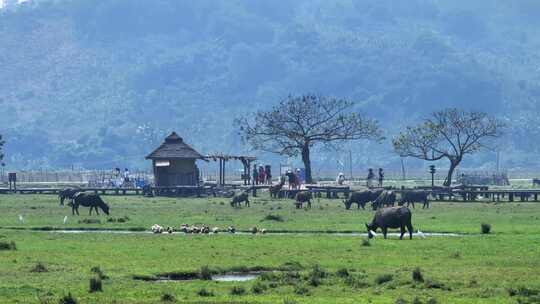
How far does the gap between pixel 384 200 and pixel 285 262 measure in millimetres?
36562

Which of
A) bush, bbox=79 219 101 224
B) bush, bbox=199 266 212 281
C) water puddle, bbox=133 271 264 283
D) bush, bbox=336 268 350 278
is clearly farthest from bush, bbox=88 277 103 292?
bush, bbox=79 219 101 224

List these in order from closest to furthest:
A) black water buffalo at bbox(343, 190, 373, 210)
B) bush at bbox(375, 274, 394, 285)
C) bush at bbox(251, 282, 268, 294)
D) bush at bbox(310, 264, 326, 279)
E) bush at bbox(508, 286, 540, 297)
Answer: bush at bbox(508, 286, 540, 297) < bush at bbox(251, 282, 268, 294) < bush at bbox(375, 274, 394, 285) < bush at bbox(310, 264, 326, 279) < black water buffalo at bbox(343, 190, 373, 210)

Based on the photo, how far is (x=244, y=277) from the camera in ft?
136

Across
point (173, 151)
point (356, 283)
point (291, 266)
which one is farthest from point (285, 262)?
point (173, 151)

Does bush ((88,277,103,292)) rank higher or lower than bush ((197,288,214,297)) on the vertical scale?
higher

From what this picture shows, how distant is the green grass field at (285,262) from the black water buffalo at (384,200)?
9.24m

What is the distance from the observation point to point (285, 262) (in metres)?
44.2

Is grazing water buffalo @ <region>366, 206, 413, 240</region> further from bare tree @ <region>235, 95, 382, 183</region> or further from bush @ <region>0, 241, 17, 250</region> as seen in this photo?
bare tree @ <region>235, 95, 382, 183</region>

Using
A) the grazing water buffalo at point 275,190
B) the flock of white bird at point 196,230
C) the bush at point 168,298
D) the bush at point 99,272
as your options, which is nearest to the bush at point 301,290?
the bush at point 168,298

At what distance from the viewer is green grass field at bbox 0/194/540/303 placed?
120 ft

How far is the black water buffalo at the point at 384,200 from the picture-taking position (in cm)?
7944

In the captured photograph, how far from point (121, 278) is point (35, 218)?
106ft

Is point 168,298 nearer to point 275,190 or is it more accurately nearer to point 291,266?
point 291,266

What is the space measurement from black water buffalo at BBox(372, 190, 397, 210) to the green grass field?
9.24 m
